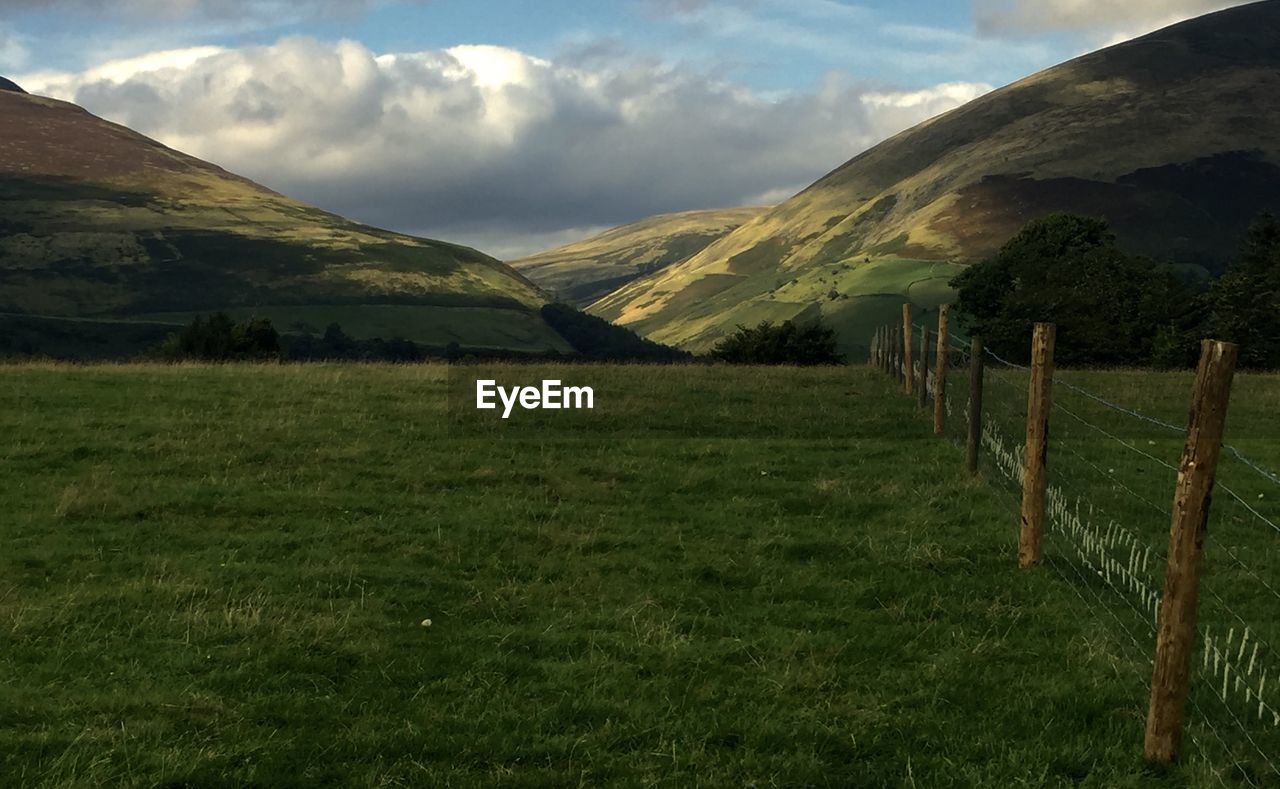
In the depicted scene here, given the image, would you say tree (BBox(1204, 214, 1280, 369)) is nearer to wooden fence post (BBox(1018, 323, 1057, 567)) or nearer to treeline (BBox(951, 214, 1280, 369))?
treeline (BBox(951, 214, 1280, 369))

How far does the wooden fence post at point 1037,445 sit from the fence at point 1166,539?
0.02 meters

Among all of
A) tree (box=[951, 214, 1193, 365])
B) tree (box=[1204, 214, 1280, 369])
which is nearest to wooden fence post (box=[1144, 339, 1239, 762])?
tree (box=[951, 214, 1193, 365])

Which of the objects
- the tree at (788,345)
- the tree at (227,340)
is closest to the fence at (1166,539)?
the tree at (788,345)

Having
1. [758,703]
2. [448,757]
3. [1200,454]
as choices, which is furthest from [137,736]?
[1200,454]

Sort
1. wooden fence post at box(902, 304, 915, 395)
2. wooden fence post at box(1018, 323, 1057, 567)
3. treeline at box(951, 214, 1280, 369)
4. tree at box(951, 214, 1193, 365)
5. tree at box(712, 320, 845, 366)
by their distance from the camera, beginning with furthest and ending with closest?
tree at box(951, 214, 1193, 365) < treeline at box(951, 214, 1280, 369) < tree at box(712, 320, 845, 366) < wooden fence post at box(902, 304, 915, 395) < wooden fence post at box(1018, 323, 1057, 567)

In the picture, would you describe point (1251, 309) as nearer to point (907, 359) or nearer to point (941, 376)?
point (907, 359)

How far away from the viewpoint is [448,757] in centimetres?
750

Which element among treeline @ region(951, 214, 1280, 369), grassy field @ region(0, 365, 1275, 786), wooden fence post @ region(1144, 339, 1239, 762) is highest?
treeline @ region(951, 214, 1280, 369)

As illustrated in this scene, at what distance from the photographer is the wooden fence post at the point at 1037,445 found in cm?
1227

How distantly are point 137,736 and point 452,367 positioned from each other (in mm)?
26744

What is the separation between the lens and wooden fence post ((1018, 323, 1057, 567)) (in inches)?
483

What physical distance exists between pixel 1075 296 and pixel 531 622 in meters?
73.5

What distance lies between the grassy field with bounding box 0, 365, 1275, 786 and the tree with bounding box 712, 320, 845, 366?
33124 millimetres

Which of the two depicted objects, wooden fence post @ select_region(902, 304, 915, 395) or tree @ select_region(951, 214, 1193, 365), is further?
tree @ select_region(951, 214, 1193, 365)
